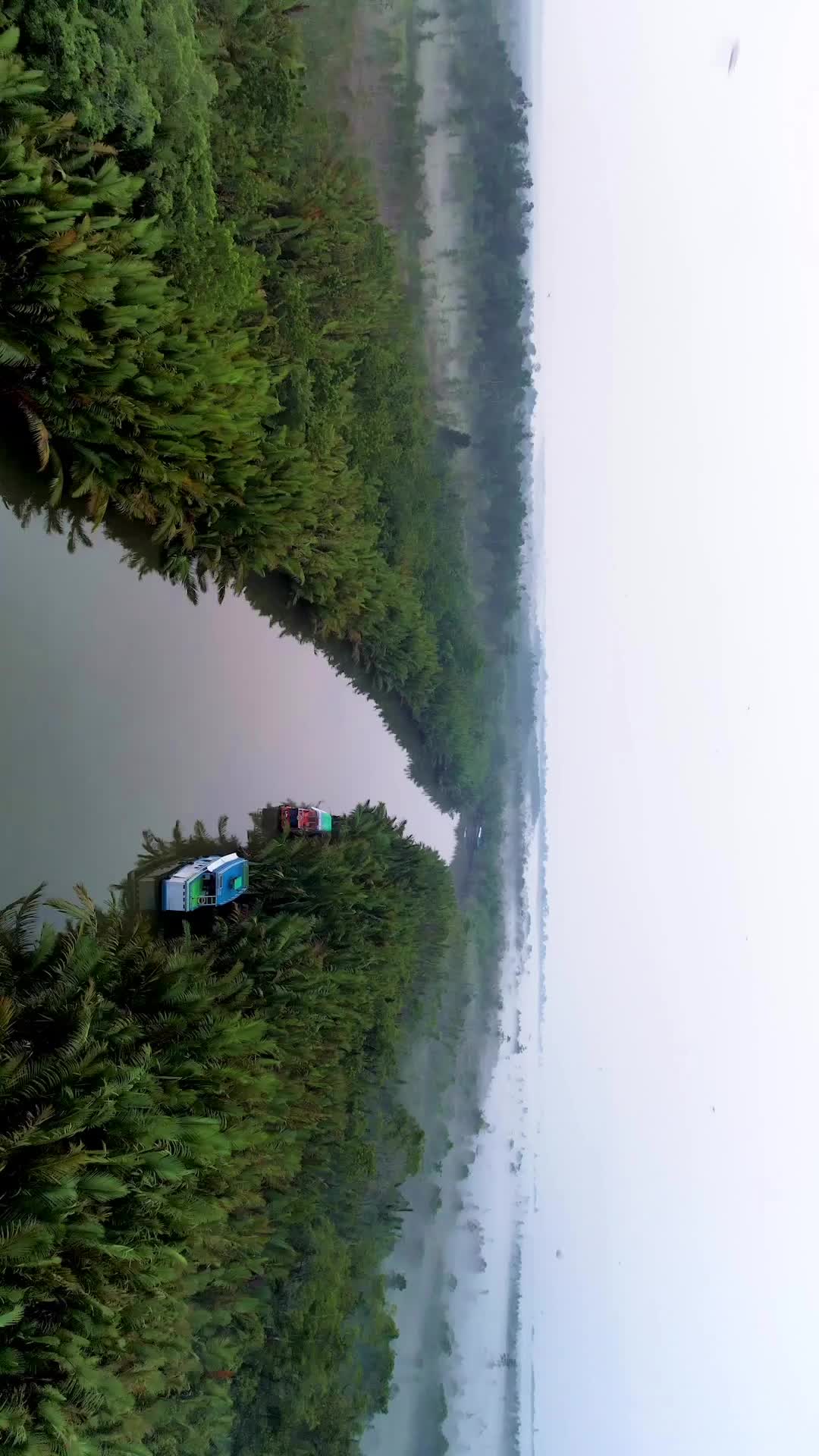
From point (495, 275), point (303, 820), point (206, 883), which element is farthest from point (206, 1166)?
point (495, 275)

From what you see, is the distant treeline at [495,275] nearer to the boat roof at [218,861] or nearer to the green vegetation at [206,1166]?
the green vegetation at [206,1166]

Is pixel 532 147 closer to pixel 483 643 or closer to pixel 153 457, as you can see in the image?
pixel 483 643

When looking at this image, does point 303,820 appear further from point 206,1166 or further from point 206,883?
point 206,1166

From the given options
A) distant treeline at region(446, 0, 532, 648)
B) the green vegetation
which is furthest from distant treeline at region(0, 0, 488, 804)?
the green vegetation

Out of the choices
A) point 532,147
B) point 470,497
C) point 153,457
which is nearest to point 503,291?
point 532,147

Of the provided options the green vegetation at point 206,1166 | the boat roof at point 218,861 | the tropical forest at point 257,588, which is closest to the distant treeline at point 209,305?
the tropical forest at point 257,588

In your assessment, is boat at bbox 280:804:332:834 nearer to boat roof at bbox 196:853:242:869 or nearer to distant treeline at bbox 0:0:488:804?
boat roof at bbox 196:853:242:869
